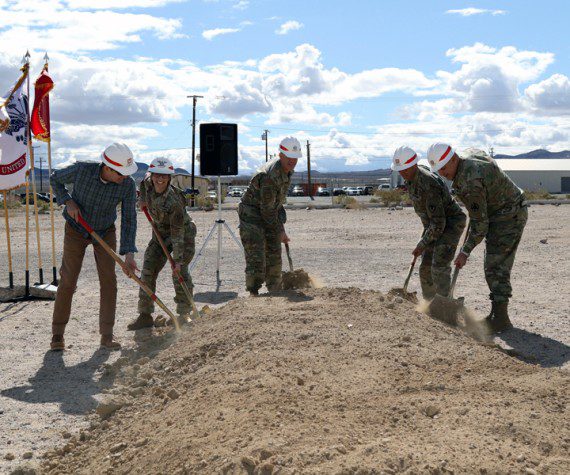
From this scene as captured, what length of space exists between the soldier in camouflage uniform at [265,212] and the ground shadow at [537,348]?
2.70 meters

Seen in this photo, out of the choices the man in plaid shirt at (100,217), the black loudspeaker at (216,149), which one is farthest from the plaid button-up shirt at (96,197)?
the black loudspeaker at (216,149)

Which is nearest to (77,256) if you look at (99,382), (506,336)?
(99,382)

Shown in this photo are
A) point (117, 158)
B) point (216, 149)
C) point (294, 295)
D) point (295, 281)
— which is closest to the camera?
point (117, 158)

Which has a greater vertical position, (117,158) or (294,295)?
(117,158)

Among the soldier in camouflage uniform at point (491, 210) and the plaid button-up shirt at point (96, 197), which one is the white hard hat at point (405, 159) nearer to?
the soldier in camouflage uniform at point (491, 210)

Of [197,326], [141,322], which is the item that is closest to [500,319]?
[197,326]

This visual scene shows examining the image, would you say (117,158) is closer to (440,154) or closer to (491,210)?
(440,154)

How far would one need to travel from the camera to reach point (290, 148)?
28.4ft

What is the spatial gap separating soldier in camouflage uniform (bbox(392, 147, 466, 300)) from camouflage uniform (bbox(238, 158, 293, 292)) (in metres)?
1.35

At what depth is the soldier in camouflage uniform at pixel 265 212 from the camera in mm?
8727

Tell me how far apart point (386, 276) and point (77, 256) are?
5.86 meters

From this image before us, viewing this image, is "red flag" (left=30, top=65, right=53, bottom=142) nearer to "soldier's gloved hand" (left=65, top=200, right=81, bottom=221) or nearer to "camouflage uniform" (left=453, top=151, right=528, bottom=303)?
"soldier's gloved hand" (left=65, top=200, right=81, bottom=221)

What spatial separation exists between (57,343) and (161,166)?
2.03 metres

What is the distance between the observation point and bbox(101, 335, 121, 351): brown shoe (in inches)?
294
